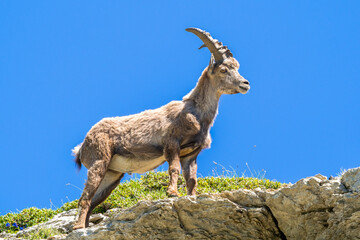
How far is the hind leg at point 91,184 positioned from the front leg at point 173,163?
1237 millimetres

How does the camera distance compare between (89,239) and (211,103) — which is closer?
(89,239)

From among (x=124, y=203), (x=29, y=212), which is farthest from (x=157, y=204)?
(x=29, y=212)

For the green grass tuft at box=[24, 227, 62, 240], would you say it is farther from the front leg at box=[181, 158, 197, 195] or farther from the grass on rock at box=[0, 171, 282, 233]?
the front leg at box=[181, 158, 197, 195]

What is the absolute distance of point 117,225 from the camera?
725 centimetres

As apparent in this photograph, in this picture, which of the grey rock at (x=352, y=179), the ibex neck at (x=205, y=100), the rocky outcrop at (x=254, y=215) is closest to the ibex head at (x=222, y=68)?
the ibex neck at (x=205, y=100)

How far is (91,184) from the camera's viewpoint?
9.00m

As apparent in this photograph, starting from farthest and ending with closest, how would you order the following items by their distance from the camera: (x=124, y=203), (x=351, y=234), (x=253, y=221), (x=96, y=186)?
1. (x=124, y=203)
2. (x=96, y=186)
3. (x=253, y=221)
4. (x=351, y=234)

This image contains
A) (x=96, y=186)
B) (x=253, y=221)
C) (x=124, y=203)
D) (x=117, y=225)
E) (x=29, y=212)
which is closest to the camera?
(x=253, y=221)

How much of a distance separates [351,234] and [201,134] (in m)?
3.78

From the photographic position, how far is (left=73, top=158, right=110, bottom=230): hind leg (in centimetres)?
892

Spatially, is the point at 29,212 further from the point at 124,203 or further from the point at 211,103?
the point at 211,103

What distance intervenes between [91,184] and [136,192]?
9.04 ft

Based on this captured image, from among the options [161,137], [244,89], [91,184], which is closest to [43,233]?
[91,184]

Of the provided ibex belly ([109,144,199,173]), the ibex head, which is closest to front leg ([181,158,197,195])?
ibex belly ([109,144,199,173])
